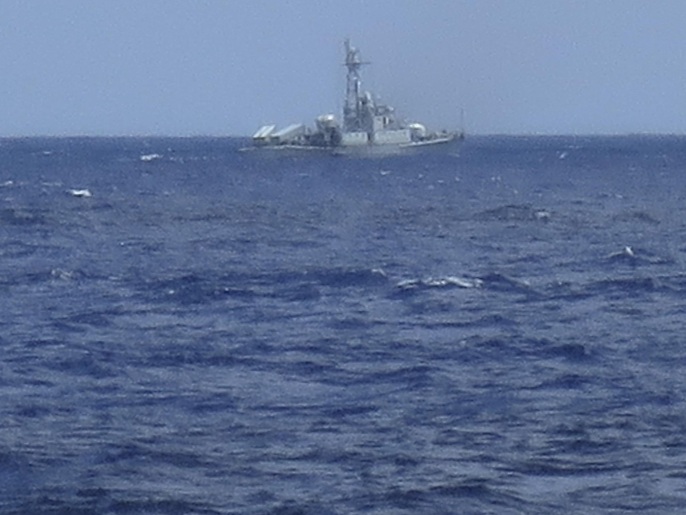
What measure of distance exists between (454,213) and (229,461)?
1607 inches

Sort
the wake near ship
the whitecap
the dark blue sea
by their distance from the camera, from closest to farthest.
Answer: the dark blue sea → the whitecap → the wake near ship

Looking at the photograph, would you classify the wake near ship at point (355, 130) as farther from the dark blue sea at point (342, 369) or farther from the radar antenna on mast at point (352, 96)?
the dark blue sea at point (342, 369)

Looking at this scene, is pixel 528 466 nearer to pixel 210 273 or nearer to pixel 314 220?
pixel 210 273

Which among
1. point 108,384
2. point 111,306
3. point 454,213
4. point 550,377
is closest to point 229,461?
point 108,384

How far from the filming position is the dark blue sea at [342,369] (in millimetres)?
15648

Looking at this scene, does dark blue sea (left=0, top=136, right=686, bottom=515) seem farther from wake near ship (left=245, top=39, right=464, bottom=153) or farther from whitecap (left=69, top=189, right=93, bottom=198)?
wake near ship (left=245, top=39, right=464, bottom=153)

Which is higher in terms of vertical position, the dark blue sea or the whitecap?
the dark blue sea

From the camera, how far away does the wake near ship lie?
11332 cm

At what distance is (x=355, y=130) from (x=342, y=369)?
9370 centimetres

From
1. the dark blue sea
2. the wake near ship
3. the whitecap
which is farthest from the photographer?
the wake near ship

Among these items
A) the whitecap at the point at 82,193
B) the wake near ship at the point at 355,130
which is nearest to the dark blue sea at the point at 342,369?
the whitecap at the point at 82,193

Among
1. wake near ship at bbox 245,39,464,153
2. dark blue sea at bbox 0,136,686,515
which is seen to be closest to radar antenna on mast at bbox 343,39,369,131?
wake near ship at bbox 245,39,464,153

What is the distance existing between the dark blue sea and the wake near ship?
64442 millimetres

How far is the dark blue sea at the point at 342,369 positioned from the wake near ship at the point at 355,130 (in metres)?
64.4
